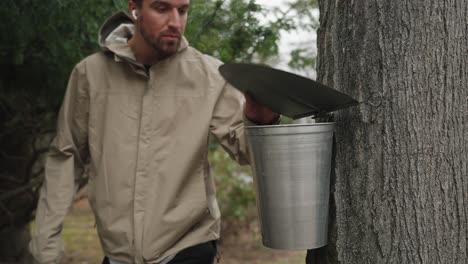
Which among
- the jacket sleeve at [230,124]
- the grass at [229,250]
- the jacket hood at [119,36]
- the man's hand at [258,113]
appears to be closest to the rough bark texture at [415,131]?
the man's hand at [258,113]

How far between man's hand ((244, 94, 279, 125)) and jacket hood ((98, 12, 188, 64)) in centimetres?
75

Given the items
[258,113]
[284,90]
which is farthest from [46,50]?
[284,90]

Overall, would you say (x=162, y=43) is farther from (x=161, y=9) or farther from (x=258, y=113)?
(x=258, y=113)

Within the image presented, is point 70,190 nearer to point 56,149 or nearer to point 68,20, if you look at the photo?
point 56,149

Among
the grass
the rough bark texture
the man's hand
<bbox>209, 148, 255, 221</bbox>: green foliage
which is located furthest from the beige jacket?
<bbox>209, 148, 255, 221</bbox>: green foliage

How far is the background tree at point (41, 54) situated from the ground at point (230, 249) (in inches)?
58.9

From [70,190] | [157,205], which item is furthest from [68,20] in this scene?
[157,205]

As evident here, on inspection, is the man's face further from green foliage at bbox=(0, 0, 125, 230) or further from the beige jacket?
green foliage at bbox=(0, 0, 125, 230)

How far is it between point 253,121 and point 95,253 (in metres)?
5.47

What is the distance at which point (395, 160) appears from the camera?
6.87 ft

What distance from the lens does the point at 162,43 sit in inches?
112

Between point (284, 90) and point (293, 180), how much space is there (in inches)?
11.3

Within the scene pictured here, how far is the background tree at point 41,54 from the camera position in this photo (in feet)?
12.4

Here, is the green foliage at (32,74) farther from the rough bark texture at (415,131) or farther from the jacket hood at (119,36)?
the rough bark texture at (415,131)
